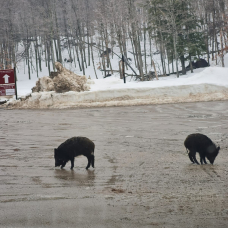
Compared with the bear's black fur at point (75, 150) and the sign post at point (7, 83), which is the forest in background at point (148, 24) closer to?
the sign post at point (7, 83)

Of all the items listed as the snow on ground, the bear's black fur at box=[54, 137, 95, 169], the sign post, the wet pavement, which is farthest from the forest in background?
the bear's black fur at box=[54, 137, 95, 169]

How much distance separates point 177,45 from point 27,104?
61.0 ft

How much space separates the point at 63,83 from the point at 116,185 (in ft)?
71.4

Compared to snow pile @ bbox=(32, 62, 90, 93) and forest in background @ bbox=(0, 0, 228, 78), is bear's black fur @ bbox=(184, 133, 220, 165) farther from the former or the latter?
forest in background @ bbox=(0, 0, 228, 78)

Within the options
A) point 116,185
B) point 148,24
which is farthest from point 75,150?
point 148,24

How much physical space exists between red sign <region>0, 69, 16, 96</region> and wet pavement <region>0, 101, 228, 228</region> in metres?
14.4

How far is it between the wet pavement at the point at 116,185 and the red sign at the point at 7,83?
14.4 metres

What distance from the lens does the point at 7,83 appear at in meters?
26.9

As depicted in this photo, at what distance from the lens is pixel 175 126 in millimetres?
14539

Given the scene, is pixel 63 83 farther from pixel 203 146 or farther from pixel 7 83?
pixel 203 146

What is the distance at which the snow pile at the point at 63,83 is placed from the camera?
27.6 m

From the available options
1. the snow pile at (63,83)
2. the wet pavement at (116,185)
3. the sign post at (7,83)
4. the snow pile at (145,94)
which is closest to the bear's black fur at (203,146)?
the wet pavement at (116,185)

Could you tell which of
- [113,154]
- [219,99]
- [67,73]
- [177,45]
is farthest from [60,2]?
[113,154]

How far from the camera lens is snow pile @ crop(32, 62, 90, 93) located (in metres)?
27.6
